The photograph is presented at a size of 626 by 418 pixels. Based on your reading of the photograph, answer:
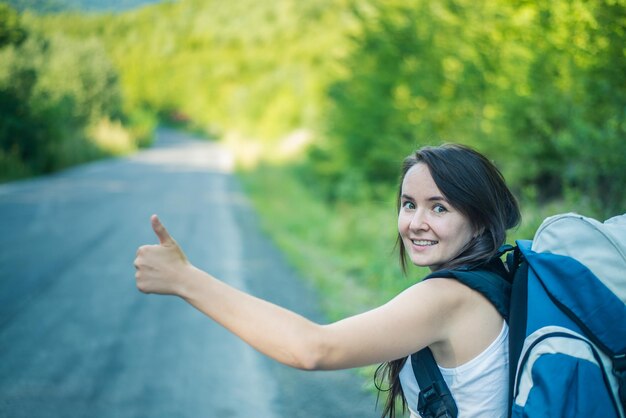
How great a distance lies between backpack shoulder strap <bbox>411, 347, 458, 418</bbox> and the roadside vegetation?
0.82 meters

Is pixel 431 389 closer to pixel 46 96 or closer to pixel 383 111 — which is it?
pixel 383 111

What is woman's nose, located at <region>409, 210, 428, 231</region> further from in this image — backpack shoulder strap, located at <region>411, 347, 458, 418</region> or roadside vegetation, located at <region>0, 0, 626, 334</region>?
roadside vegetation, located at <region>0, 0, 626, 334</region>

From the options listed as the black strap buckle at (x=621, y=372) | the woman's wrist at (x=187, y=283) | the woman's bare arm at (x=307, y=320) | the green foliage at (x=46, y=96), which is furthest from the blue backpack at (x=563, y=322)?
the green foliage at (x=46, y=96)

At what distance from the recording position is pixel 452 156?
1.57 metres

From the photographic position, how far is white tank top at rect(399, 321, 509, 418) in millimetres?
1429

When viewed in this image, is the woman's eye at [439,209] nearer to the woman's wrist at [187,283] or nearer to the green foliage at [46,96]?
the woman's wrist at [187,283]

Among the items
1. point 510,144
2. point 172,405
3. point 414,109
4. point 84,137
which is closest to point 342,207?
point 414,109

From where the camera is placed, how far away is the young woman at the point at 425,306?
128cm

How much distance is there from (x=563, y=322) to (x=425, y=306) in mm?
298

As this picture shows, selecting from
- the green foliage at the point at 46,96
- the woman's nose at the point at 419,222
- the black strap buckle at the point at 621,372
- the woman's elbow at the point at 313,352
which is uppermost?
the woman's nose at the point at 419,222

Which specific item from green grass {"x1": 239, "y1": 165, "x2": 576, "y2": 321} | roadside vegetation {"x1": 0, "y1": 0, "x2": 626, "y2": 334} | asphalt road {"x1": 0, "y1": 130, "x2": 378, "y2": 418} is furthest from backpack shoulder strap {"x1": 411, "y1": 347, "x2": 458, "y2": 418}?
green grass {"x1": 239, "y1": 165, "x2": 576, "y2": 321}

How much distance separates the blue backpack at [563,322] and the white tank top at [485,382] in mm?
36

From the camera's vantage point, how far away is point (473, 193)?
1.54 m

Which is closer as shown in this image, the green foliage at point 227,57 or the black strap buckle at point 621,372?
the black strap buckle at point 621,372
